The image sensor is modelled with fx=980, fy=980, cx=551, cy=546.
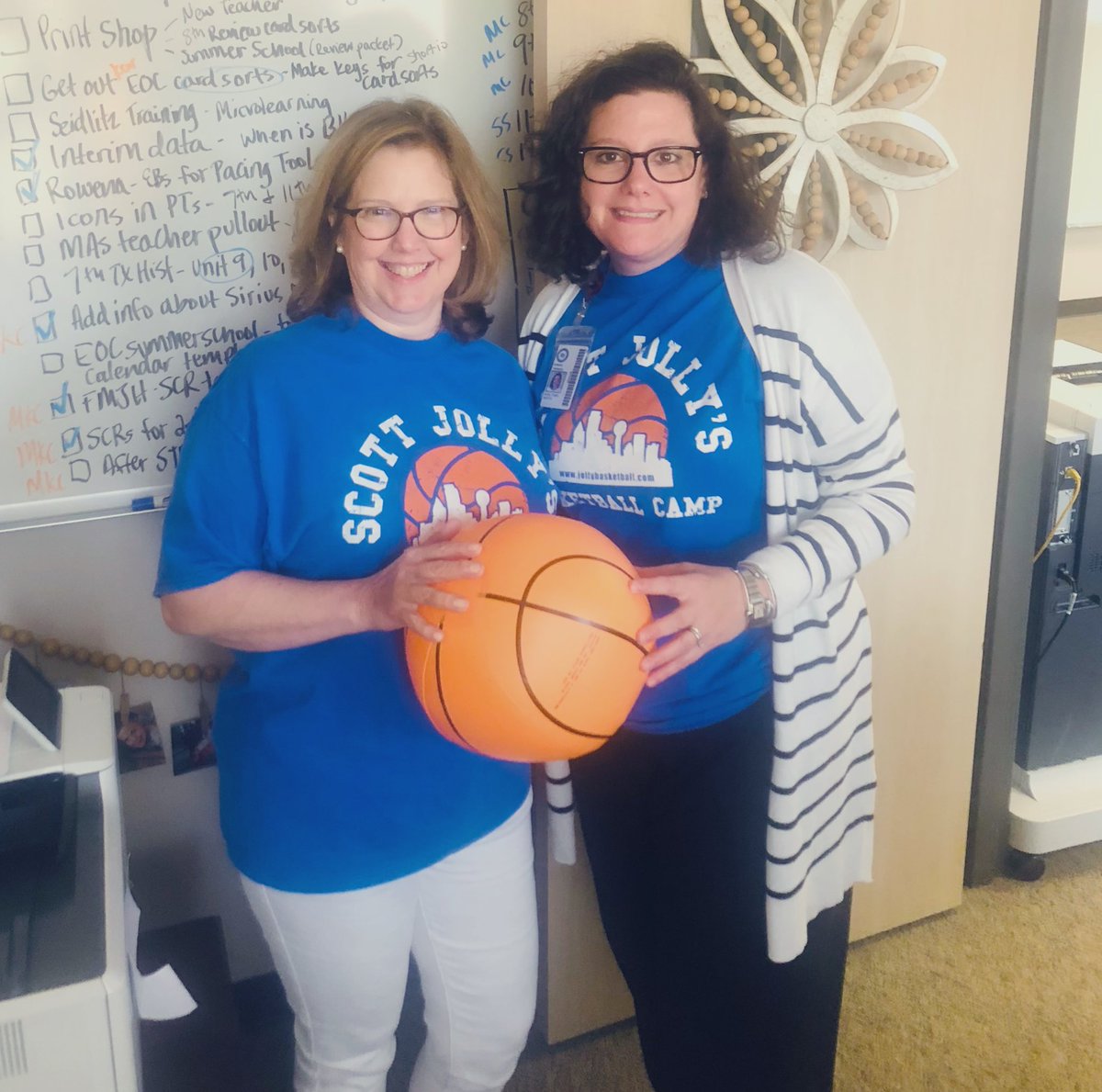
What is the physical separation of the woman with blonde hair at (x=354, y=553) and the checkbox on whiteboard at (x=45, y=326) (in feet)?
1.35

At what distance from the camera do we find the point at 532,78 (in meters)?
1.55

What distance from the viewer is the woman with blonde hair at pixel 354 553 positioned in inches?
44.6

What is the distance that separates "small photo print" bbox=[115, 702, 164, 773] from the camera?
1655mm

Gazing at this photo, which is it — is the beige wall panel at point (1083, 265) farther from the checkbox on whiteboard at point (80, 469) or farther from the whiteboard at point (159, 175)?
the checkbox on whiteboard at point (80, 469)

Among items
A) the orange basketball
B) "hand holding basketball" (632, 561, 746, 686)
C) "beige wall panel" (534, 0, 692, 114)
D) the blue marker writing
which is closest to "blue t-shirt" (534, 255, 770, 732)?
"hand holding basketball" (632, 561, 746, 686)

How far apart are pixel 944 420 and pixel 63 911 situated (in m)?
1.66

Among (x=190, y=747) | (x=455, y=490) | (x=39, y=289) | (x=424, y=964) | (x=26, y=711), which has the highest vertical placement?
(x=39, y=289)

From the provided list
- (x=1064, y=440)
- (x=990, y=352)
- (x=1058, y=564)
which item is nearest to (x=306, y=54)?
(x=990, y=352)

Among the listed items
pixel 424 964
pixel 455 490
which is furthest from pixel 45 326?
pixel 424 964

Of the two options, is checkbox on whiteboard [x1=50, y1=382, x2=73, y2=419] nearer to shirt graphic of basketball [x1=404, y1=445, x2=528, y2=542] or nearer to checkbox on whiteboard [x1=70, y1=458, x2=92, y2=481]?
checkbox on whiteboard [x1=70, y1=458, x2=92, y2=481]

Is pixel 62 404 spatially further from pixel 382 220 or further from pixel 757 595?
pixel 757 595

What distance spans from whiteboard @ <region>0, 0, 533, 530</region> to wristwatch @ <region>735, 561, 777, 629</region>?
813 mm

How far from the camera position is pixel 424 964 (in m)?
1.38

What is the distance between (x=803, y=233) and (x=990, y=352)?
504mm
